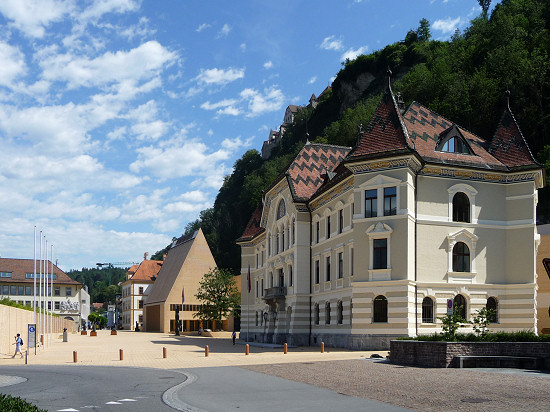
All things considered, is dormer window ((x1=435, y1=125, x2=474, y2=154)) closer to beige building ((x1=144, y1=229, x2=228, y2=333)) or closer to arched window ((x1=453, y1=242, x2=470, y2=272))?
arched window ((x1=453, y1=242, x2=470, y2=272))

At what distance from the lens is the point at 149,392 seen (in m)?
18.0

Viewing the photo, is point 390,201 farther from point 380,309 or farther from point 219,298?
point 219,298

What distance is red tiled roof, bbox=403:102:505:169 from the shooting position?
131 ft

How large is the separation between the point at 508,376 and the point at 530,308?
20087 mm

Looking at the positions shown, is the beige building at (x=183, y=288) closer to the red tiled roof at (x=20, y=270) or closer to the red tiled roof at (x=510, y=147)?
the red tiled roof at (x=20, y=270)

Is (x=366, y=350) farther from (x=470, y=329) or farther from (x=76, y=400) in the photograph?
(x=76, y=400)

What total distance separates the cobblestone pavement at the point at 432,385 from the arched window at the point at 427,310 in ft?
39.1

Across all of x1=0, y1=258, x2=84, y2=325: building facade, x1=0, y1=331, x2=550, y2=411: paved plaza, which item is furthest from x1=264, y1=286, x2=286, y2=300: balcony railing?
x1=0, y1=258, x2=84, y2=325: building facade

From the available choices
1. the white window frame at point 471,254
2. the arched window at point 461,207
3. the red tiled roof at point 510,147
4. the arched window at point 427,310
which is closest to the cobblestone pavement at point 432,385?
the arched window at point 427,310

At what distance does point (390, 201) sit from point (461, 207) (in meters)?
5.14

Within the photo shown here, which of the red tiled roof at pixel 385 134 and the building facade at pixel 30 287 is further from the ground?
the red tiled roof at pixel 385 134

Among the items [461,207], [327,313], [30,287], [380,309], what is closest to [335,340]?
[327,313]

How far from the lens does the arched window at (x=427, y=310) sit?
3784 centimetres

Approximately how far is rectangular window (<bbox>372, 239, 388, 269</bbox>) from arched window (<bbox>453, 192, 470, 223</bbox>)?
5.15 m
